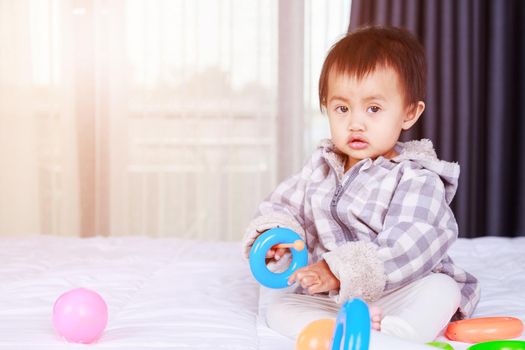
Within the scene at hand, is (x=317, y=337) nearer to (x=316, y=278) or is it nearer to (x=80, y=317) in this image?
(x=316, y=278)

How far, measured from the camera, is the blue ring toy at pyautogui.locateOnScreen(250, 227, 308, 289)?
1.17 meters

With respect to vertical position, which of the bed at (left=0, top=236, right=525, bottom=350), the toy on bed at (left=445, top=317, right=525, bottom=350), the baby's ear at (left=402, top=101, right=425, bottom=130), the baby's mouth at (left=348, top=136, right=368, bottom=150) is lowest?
the bed at (left=0, top=236, right=525, bottom=350)

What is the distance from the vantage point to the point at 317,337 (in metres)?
0.85

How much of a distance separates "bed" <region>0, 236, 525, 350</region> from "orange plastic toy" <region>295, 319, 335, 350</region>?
15cm

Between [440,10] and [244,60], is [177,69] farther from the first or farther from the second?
[440,10]

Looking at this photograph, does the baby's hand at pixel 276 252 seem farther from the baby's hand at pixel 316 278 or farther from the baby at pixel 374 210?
the baby's hand at pixel 316 278

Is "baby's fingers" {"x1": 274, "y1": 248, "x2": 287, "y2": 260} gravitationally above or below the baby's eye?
below

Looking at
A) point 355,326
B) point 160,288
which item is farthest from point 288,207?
point 355,326

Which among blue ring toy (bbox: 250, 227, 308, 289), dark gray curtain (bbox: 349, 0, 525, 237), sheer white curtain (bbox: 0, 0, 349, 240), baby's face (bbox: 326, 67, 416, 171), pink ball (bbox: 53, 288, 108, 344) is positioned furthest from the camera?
sheer white curtain (bbox: 0, 0, 349, 240)

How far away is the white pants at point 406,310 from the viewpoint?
3.33ft

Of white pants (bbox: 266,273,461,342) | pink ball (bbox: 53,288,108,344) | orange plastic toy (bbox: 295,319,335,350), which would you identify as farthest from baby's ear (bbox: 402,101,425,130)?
pink ball (bbox: 53,288,108,344)

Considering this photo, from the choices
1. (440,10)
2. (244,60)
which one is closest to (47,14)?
(244,60)

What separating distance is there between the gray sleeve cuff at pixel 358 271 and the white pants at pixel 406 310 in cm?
5

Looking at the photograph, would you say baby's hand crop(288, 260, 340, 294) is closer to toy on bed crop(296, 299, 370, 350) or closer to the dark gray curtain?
toy on bed crop(296, 299, 370, 350)
